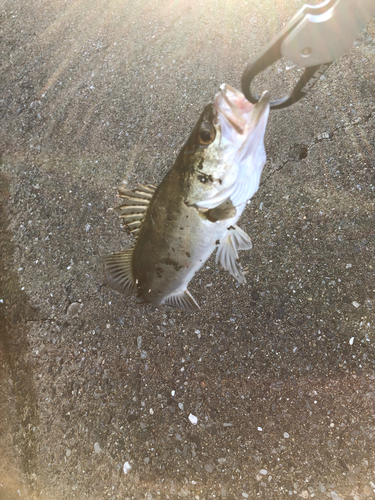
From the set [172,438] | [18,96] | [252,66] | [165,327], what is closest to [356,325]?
[165,327]

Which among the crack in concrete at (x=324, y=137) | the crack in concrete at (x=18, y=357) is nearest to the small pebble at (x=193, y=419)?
the crack in concrete at (x=18, y=357)

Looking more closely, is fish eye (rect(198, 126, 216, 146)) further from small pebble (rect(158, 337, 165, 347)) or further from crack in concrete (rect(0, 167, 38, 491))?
crack in concrete (rect(0, 167, 38, 491))

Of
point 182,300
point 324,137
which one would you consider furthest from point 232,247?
point 324,137

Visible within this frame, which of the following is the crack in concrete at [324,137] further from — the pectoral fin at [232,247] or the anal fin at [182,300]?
the anal fin at [182,300]

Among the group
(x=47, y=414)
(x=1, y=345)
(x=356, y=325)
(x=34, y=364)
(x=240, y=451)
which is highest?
(x=1, y=345)

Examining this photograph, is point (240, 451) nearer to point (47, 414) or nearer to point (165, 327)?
point (165, 327)

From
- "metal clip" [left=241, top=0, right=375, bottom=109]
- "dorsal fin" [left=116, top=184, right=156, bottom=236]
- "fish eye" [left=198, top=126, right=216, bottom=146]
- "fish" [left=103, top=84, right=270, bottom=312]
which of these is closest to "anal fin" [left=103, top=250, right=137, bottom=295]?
"fish" [left=103, top=84, right=270, bottom=312]
